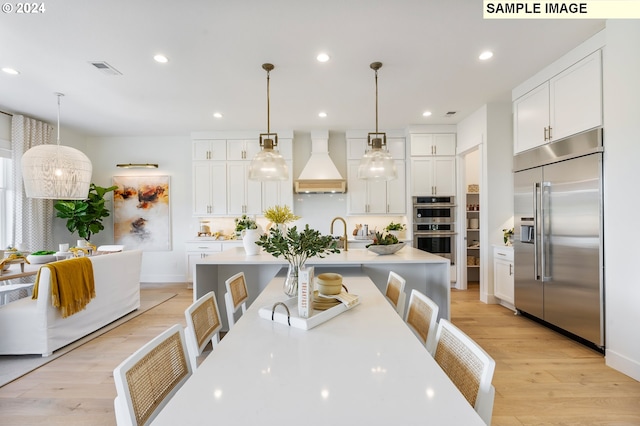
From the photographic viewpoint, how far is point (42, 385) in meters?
2.32

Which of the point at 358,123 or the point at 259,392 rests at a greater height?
the point at 358,123

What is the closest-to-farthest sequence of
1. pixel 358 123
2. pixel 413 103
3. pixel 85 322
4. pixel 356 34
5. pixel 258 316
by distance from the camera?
pixel 258 316 → pixel 356 34 → pixel 85 322 → pixel 413 103 → pixel 358 123

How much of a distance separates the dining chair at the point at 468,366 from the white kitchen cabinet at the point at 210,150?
17.1ft

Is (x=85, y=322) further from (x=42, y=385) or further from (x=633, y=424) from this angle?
(x=633, y=424)

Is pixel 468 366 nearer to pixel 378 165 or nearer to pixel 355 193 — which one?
pixel 378 165

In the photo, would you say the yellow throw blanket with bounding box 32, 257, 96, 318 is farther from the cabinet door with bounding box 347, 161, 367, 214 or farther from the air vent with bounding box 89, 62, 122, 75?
the cabinet door with bounding box 347, 161, 367, 214

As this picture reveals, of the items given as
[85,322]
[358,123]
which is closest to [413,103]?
[358,123]

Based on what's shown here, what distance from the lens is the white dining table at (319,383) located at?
76 centimetres

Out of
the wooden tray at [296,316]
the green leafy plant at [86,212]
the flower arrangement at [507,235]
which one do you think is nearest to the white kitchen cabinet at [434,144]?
the flower arrangement at [507,235]

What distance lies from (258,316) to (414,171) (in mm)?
4489

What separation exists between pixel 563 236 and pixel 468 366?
279 cm

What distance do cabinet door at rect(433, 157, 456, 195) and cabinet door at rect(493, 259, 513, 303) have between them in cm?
154

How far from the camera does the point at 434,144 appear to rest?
5.30 m

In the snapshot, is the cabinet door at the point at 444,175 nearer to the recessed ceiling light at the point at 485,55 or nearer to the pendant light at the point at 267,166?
the recessed ceiling light at the point at 485,55
